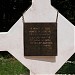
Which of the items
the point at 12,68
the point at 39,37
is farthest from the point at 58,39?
the point at 12,68

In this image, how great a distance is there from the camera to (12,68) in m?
11.3

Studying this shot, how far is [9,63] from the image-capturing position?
40.2 ft

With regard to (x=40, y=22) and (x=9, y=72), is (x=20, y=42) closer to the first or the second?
(x=40, y=22)

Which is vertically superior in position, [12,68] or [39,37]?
[39,37]

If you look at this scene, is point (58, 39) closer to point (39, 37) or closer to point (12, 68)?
point (39, 37)

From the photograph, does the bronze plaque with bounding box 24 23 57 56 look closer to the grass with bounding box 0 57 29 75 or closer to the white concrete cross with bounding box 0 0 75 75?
the white concrete cross with bounding box 0 0 75 75

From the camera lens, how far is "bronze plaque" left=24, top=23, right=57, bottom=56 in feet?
23.4

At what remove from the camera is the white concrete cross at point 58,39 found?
23.3 ft

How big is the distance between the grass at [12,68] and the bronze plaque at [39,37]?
3.12m

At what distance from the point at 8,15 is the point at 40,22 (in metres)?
12.6

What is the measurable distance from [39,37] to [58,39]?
400 millimetres

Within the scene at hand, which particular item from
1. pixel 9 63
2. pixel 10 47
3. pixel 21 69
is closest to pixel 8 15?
pixel 9 63

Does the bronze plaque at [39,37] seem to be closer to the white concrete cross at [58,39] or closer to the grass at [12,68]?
the white concrete cross at [58,39]

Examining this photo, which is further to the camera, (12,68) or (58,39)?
(12,68)
